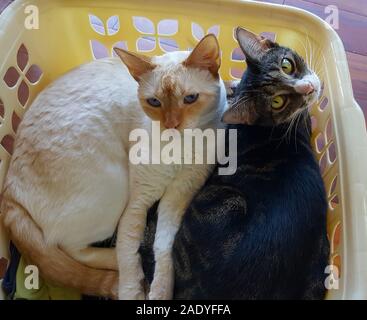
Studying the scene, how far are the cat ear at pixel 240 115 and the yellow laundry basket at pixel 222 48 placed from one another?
234mm

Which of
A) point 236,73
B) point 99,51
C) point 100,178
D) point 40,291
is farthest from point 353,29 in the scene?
point 40,291

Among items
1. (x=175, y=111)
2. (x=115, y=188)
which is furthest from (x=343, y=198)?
(x=115, y=188)

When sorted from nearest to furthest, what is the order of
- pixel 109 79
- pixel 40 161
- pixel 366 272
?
pixel 366 272 → pixel 40 161 → pixel 109 79

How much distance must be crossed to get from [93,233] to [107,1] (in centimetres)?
77

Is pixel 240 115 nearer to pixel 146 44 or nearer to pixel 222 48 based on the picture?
pixel 222 48

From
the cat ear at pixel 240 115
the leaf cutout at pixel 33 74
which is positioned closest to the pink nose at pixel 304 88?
the cat ear at pixel 240 115

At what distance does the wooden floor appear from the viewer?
179 cm

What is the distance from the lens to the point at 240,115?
1.14 m

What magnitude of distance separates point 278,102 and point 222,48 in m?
0.49

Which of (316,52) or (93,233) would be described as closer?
(93,233)

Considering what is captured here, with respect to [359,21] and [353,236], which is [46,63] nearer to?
[353,236]

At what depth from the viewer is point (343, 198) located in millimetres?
1050

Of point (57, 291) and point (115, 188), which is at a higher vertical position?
point (115, 188)

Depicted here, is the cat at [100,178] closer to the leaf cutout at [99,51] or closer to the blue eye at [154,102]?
the blue eye at [154,102]
